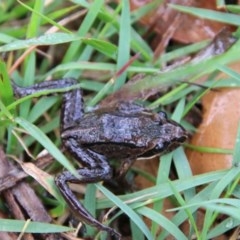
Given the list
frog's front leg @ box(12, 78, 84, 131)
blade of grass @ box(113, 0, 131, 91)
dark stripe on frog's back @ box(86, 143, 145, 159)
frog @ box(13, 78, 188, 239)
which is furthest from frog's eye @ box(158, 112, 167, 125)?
frog's front leg @ box(12, 78, 84, 131)

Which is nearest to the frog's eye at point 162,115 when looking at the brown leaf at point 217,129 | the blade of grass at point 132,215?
the brown leaf at point 217,129

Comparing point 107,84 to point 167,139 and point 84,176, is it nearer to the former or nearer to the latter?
point 167,139

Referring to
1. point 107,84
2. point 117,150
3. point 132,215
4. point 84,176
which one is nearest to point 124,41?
point 107,84

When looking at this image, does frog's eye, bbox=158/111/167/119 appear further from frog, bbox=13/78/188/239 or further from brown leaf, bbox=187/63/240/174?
brown leaf, bbox=187/63/240/174

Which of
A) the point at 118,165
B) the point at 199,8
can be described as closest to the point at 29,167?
the point at 118,165

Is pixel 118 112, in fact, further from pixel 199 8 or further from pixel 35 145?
pixel 199 8

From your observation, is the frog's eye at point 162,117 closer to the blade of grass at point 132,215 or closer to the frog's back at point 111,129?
the frog's back at point 111,129
